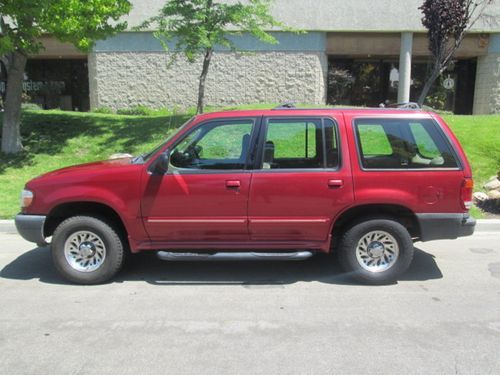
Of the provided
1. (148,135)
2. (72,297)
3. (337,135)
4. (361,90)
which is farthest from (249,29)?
(361,90)

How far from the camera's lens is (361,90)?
2223cm

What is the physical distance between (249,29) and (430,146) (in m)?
8.36

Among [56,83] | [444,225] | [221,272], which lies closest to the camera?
[444,225]

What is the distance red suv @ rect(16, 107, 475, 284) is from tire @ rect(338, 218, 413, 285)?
12mm

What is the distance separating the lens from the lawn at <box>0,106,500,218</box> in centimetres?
1015

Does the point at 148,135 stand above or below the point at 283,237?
above

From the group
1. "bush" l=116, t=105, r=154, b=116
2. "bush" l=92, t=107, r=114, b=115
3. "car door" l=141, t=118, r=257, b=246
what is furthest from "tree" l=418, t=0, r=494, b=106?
"bush" l=92, t=107, r=114, b=115

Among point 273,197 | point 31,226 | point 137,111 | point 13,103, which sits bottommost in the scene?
point 31,226

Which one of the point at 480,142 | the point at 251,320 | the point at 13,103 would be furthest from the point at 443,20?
the point at 251,320

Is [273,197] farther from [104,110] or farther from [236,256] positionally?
[104,110]

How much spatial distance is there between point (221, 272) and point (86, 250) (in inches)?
59.4

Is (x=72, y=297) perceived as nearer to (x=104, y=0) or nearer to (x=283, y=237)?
(x=283, y=237)

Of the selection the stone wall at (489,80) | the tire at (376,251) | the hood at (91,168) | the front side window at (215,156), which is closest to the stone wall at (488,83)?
the stone wall at (489,80)

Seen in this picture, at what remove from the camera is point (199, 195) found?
493cm
